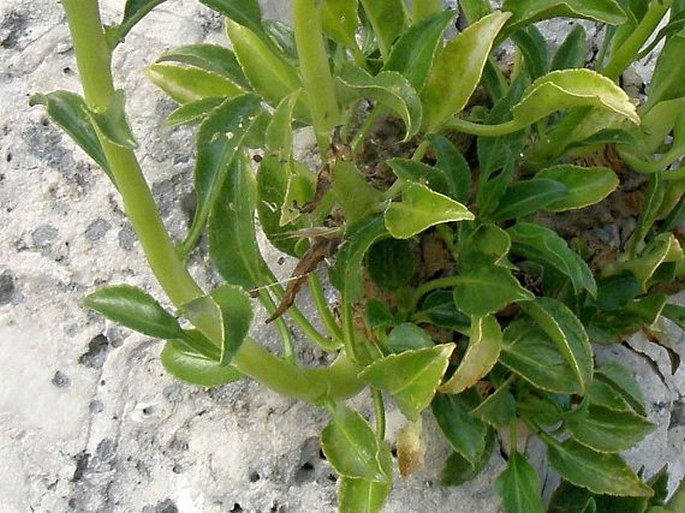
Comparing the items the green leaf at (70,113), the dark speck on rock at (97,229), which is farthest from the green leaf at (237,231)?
the dark speck on rock at (97,229)

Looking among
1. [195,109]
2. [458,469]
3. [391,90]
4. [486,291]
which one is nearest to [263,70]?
[195,109]

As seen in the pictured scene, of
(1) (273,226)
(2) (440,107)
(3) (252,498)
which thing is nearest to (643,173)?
(2) (440,107)

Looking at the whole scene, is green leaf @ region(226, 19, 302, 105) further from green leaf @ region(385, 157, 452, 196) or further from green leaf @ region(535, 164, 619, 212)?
green leaf @ region(535, 164, 619, 212)

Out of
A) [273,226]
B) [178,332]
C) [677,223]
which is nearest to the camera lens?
[178,332]

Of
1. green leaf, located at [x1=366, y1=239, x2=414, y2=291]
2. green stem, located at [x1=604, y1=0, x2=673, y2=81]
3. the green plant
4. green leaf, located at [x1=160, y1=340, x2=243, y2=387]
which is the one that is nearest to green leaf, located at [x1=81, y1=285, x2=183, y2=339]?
the green plant

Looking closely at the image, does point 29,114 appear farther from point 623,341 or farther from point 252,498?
point 623,341

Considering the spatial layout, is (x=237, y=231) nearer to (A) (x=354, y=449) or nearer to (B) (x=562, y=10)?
(A) (x=354, y=449)
